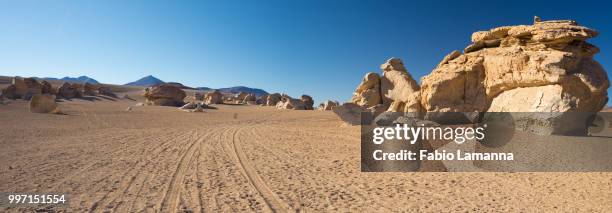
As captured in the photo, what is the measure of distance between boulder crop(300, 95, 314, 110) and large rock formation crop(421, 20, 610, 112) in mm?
24801

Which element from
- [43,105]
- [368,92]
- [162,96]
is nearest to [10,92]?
[162,96]

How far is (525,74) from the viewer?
9711 millimetres

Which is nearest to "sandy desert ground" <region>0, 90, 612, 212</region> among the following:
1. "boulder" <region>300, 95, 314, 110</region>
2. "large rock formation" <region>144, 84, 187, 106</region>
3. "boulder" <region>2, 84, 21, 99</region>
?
"boulder" <region>300, 95, 314, 110</region>

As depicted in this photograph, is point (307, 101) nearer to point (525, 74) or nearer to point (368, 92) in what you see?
point (368, 92)

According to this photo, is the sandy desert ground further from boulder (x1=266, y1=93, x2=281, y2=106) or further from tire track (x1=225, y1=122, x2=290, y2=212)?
boulder (x1=266, y1=93, x2=281, y2=106)

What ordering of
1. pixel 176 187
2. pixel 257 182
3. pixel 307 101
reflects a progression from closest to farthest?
pixel 176 187
pixel 257 182
pixel 307 101

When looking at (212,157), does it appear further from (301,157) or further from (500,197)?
(500,197)

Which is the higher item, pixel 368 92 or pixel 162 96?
pixel 162 96

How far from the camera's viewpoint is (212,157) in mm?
8125

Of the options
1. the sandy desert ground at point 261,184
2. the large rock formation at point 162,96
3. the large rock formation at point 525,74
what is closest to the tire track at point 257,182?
the sandy desert ground at point 261,184

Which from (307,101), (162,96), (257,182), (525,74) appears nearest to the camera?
(257,182)

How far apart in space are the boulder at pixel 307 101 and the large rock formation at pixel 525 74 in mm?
24801

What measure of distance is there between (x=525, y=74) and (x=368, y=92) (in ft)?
33.2

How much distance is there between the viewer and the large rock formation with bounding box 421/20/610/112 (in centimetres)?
874
